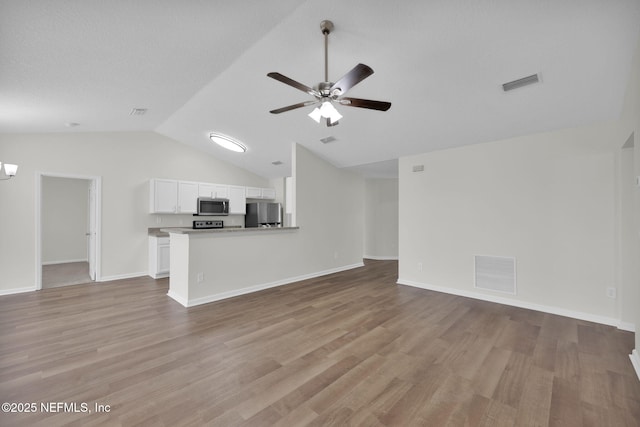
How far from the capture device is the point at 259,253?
4430 millimetres

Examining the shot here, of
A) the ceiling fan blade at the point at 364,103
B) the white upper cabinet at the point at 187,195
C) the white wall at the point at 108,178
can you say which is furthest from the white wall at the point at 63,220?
the ceiling fan blade at the point at 364,103

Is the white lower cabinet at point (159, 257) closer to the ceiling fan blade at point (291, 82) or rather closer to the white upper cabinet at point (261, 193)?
the white upper cabinet at point (261, 193)

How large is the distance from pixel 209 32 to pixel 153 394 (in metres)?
2.97

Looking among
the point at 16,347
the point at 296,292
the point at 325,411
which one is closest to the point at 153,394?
the point at 325,411

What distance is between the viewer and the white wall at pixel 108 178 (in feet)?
13.9

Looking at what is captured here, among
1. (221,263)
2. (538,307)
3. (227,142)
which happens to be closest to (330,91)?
(221,263)

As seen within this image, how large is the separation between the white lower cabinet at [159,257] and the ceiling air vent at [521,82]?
232 inches

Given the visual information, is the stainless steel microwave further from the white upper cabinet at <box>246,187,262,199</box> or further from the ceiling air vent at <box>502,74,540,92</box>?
the ceiling air vent at <box>502,74,540,92</box>

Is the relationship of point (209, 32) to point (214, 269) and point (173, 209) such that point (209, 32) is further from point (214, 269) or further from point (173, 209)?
point (173, 209)

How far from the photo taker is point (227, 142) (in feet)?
18.8

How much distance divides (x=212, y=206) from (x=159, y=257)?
157cm

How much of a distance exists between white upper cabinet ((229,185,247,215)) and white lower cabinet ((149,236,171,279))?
175 cm

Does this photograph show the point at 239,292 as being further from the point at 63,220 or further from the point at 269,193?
the point at 63,220

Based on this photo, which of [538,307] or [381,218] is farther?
[381,218]
